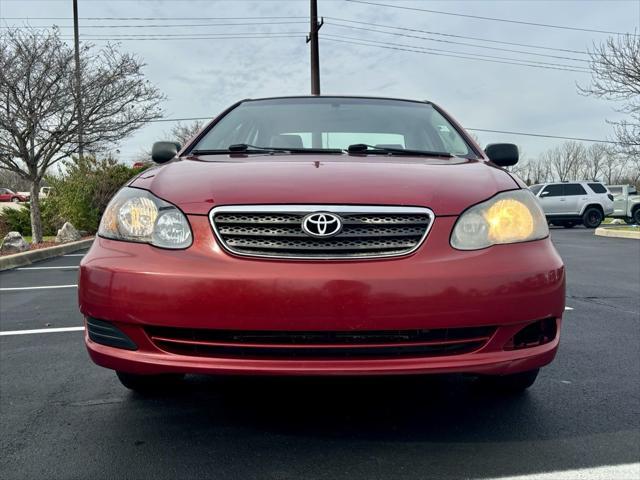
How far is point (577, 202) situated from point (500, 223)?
19.8 meters

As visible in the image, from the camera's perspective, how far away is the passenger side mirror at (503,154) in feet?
10.0

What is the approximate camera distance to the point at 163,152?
3.15 metres

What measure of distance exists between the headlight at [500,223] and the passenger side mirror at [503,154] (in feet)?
2.99

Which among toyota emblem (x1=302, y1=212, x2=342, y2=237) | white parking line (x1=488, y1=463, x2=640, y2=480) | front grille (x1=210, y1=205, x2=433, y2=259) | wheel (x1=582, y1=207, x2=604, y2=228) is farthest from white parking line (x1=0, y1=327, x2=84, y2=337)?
wheel (x1=582, y1=207, x2=604, y2=228)

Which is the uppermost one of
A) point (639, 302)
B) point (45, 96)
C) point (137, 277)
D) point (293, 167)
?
point (45, 96)

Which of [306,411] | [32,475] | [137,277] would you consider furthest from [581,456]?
[32,475]

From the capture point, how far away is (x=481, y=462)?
77.4 inches

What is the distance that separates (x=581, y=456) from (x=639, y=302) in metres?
3.68

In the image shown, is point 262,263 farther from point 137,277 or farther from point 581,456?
point 581,456

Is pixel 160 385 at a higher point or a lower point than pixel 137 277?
lower

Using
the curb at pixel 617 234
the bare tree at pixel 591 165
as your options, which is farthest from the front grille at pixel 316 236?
the bare tree at pixel 591 165

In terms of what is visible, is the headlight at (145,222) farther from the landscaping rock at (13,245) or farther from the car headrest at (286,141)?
the landscaping rock at (13,245)

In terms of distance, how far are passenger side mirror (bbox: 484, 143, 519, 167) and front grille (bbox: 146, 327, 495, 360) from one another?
1457 millimetres

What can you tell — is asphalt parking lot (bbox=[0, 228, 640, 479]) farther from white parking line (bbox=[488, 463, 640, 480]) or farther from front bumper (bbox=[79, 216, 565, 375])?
front bumper (bbox=[79, 216, 565, 375])
